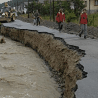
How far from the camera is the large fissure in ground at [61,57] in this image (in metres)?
5.54

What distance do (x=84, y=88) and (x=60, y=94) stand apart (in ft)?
7.60

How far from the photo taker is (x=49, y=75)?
844 cm

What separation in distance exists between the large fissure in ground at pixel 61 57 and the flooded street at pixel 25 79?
33 cm

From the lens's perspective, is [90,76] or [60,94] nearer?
[90,76]

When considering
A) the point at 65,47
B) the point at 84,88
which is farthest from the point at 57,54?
the point at 84,88

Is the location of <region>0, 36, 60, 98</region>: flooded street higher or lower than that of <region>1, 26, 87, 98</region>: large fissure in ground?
lower

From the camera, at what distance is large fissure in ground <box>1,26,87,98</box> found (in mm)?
5536

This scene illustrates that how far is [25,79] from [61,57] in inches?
64.0

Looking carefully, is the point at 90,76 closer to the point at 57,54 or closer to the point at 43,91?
the point at 43,91

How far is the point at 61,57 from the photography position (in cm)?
839

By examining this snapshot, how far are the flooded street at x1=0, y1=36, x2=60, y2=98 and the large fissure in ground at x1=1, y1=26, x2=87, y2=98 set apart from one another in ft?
1.07

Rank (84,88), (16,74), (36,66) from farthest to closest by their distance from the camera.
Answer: (36,66), (16,74), (84,88)

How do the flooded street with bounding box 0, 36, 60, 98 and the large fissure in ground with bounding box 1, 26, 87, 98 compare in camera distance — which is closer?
the large fissure in ground with bounding box 1, 26, 87, 98

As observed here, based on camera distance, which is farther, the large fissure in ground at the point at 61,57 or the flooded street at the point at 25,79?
the flooded street at the point at 25,79
